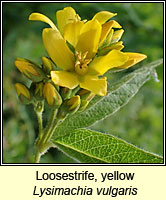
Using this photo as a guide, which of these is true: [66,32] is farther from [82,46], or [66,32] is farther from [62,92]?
[62,92]

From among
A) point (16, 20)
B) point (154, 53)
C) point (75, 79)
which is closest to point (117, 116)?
point (154, 53)

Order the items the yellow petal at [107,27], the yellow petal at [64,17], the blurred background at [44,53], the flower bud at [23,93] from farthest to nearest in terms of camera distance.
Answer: the blurred background at [44,53] → the flower bud at [23,93] → the yellow petal at [64,17] → the yellow petal at [107,27]

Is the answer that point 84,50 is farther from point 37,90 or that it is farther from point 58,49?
point 37,90

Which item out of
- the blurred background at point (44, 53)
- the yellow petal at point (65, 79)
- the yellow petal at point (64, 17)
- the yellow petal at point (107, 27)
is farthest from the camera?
the blurred background at point (44, 53)

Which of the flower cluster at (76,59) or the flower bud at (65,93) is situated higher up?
the flower cluster at (76,59)

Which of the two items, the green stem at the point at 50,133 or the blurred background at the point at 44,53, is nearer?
the green stem at the point at 50,133

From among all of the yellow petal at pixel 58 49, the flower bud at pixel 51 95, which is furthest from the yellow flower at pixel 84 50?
the flower bud at pixel 51 95

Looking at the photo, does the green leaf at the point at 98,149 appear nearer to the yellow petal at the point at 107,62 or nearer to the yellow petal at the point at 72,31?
the yellow petal at the point at 107,62
